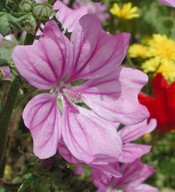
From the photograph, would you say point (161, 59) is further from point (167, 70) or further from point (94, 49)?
point (94, 49)

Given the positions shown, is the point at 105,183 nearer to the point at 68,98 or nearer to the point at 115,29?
the point at 68,98

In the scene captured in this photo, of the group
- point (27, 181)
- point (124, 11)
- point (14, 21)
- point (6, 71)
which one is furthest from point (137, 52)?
point (14, 21)

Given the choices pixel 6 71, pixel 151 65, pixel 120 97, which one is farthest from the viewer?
pixel 151 65

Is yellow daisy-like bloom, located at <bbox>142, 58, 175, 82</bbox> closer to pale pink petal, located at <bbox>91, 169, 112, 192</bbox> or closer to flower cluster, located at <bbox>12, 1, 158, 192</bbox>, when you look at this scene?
pale pink petal, located at <bbox>91, 169, 112, 192</bbox>

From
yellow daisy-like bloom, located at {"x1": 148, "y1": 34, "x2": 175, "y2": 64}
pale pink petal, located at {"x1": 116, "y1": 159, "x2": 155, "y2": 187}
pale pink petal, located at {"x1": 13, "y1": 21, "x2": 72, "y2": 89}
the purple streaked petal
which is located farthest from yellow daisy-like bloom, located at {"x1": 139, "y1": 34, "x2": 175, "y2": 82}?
pale pink petal, located at {"x1": 13, "y1": 21, "x2": 72, "y2": 89}

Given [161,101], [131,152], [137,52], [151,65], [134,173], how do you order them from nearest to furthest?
[131,152] < [134,173] < [161,101] < [151,65] < [137,52]

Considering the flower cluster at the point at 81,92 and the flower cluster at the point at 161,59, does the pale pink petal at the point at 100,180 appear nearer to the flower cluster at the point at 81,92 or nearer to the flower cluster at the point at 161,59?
the flower cluster at the point at 81,92
